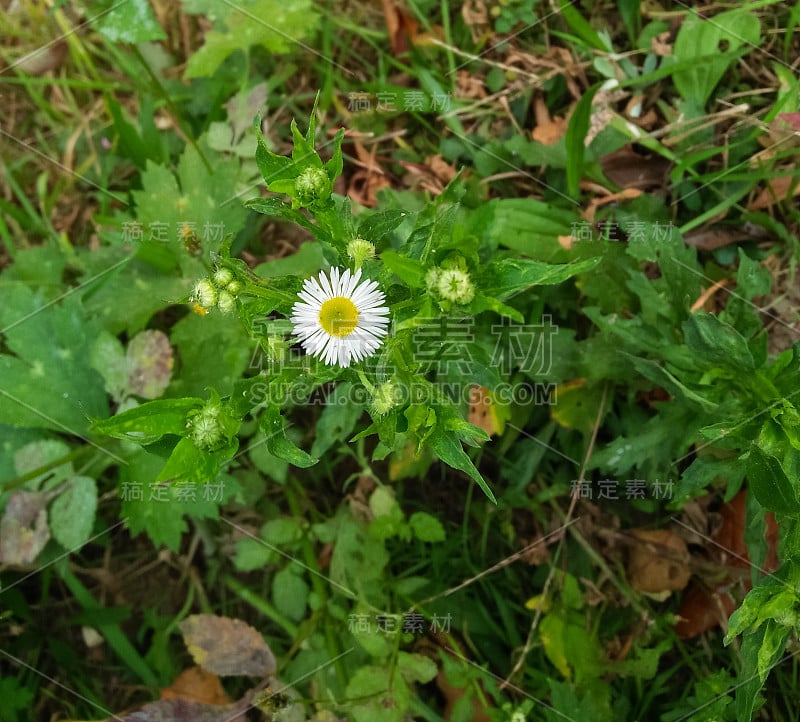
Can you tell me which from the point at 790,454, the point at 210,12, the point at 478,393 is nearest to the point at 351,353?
the point at 478,393

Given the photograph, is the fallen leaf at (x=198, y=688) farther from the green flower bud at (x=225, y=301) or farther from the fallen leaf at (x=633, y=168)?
the fallen leaf at (x=633, y=168)

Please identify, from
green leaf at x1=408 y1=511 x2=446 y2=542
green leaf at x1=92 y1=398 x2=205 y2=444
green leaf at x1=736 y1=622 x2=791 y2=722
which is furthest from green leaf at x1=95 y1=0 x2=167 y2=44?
green leaf at x1=736 y1=622 x2=791 y2=722

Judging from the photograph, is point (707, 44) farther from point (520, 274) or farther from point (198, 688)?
point (198, 688)

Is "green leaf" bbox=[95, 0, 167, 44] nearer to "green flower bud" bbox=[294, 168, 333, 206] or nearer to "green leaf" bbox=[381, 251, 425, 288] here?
"green flower bud" bbox=[294, 168, 333, 206]

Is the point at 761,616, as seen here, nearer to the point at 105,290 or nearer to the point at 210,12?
the point at 105,290

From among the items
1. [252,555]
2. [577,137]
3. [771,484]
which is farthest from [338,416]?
[577,137]

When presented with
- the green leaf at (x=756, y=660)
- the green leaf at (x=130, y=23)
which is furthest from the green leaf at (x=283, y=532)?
the green leaf at (x=130, y=23)
